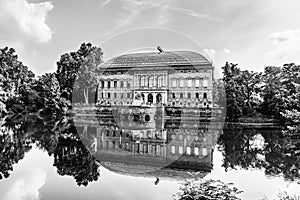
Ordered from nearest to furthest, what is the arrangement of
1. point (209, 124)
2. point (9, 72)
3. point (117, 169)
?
point (117, 169) → point (209, 124) → point (9, 72)

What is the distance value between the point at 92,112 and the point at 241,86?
1247 cm

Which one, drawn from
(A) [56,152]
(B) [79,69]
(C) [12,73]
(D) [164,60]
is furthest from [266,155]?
(C) [12,73]

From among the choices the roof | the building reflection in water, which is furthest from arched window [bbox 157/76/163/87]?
the building reflection in water

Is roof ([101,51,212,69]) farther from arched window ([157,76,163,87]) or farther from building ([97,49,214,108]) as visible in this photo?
arched window ([157,76,163,87])

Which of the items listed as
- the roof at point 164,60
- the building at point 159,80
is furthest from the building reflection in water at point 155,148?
the roof at point 164,60

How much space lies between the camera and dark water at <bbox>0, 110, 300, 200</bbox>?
22.0 feet

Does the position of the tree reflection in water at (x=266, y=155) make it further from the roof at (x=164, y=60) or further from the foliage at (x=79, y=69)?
the foliage at (x=79, y=69)

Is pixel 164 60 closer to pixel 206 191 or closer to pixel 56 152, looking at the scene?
pixel 56 152

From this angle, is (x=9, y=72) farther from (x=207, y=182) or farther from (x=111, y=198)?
(x=207, y=182)

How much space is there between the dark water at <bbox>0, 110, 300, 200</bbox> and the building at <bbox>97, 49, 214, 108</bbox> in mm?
7833

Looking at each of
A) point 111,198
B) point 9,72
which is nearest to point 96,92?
point 9,72

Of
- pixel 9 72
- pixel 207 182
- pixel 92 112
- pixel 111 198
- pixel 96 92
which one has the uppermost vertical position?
pixel 9 72

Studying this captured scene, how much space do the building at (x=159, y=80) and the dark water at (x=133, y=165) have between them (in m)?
7.83

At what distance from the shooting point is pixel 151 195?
6.43 metres
